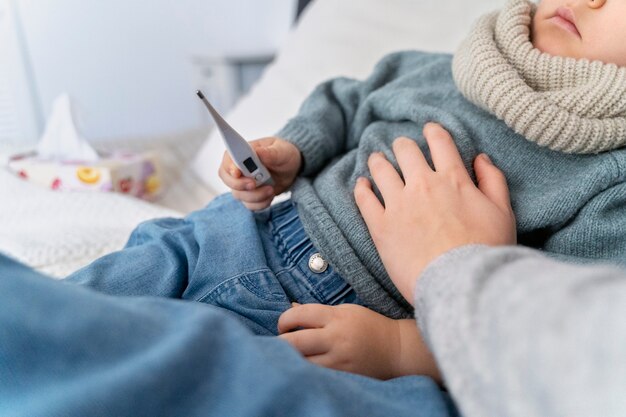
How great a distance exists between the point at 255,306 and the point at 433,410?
8.9 inches

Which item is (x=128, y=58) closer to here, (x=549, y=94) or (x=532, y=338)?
(x=549, y=94)

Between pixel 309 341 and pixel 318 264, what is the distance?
0.13 m

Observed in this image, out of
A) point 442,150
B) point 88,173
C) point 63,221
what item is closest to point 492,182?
point 442,150

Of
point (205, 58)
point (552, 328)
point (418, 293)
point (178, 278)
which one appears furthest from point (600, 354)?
point (205, 58)

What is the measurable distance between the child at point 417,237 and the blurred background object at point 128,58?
1.49 meters

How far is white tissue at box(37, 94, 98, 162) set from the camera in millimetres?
1198

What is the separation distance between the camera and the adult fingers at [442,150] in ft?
1.87

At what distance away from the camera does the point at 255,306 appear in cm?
56

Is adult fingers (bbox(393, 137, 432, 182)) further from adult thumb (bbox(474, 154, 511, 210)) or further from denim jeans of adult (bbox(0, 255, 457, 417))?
denim jeans of adult (bbox(0, 255, 457, 417))

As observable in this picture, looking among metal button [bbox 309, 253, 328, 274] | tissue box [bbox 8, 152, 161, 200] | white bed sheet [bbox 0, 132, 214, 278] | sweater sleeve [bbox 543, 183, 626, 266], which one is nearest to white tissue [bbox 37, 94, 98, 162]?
tissue box [bbox 8, 152, 161, 200]

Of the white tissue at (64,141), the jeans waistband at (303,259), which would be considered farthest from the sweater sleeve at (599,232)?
the white tissue at (64,141)

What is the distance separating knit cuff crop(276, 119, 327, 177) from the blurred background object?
4.58 ft

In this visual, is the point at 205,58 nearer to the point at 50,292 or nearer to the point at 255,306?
Result: the point at 255,306

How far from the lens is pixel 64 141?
1220 mm
